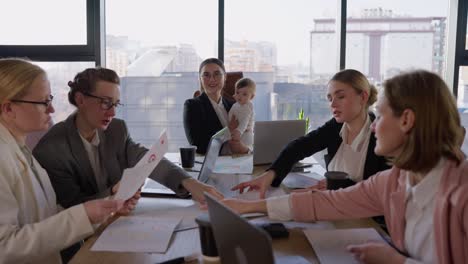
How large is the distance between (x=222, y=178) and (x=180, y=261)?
1.03 m

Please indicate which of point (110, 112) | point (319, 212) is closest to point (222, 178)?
point (110, 112)

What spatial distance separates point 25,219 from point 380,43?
3.88 metres

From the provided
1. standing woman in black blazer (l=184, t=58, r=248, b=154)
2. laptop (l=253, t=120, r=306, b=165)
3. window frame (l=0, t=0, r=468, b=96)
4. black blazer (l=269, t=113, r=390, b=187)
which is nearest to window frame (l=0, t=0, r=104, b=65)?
window frame (l=0, t=0, r=468, b=96)

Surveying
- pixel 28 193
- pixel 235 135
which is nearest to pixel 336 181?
pixel 28 193

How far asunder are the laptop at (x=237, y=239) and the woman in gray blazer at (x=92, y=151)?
852 mm

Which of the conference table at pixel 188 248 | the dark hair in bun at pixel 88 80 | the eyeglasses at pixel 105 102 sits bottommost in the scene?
the conference table at pixel 188 248

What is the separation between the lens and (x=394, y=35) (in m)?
4.49

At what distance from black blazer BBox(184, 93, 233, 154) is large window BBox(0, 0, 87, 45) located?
1753 millimetres

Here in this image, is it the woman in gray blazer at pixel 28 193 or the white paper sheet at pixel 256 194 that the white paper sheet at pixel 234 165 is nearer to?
the white paper sheet at pixel 256 194

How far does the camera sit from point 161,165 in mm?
2021

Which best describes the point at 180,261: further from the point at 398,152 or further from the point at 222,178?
the point at 222,178

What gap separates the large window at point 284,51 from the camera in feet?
14.3

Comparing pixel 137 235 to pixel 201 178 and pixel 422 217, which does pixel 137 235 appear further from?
pixel 422 217

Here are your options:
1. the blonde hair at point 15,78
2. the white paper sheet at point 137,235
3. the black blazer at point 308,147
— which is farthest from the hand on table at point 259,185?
the blonde hair at point 15,78
